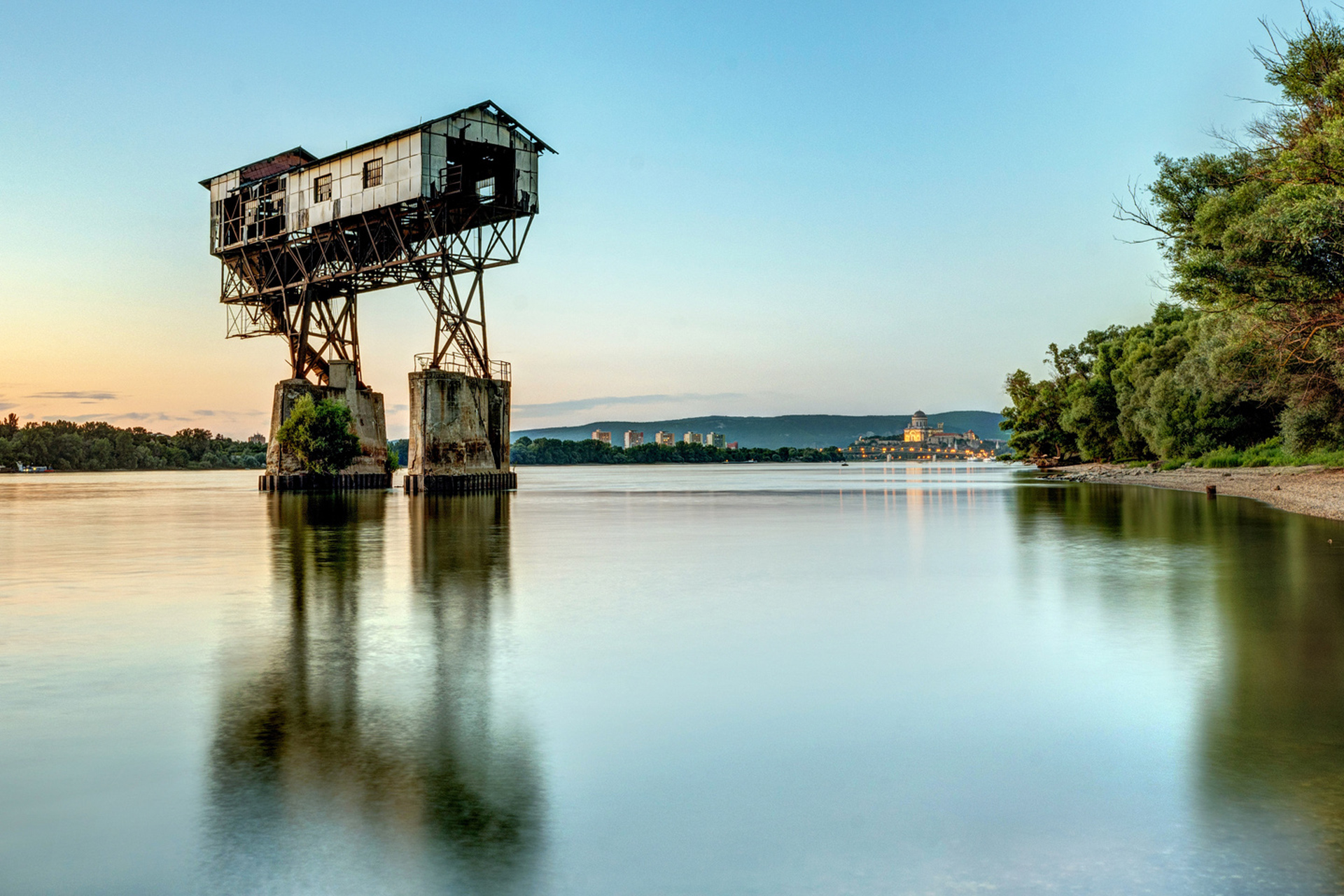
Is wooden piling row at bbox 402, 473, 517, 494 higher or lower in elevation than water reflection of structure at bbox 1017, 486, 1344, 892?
higher

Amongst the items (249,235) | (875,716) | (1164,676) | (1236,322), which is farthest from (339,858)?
(249,235)

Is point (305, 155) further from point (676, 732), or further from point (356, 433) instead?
point (676, 732)

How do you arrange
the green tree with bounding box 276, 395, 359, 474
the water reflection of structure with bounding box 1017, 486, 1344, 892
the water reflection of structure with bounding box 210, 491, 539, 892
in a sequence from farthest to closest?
the green tree with bounding box 276, 395, 359, 474 < the water reflection of structure with bounding box 1017, 486, 1344, 892 < the water reflection of structure with bounding box 210, 491, 539, 892

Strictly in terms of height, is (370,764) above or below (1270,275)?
below

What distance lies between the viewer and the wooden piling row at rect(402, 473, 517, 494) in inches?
1736

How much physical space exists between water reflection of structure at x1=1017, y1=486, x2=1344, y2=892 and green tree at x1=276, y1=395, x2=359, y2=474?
39.6m

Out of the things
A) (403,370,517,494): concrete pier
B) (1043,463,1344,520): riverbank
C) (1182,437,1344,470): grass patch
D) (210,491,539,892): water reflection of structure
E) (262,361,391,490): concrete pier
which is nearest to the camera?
(210,491,539,892): water reflection of structure

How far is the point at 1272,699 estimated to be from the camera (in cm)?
689

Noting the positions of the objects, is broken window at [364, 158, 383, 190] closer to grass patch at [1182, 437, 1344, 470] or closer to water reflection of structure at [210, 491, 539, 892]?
water reflection of structure at [210, 491, 539, 892]

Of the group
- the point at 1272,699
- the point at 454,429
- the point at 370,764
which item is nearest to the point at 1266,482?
the point at 454,429

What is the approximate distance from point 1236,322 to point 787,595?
3003 cm

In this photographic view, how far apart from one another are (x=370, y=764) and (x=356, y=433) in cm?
4921

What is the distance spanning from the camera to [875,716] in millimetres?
6539

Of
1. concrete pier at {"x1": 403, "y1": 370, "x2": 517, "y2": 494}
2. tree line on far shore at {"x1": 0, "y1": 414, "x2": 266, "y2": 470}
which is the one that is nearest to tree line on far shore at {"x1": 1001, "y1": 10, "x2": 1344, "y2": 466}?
concrete pier at {"x1": 403, "y1": 370, "x2": 517, "y2": 494}
